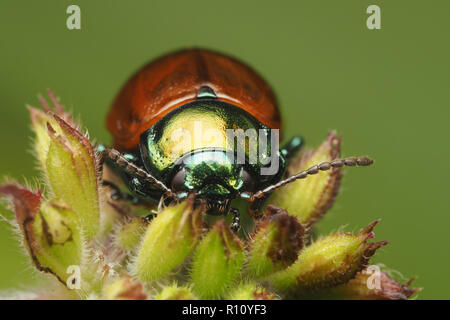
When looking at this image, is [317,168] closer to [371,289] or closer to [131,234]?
[371,289]

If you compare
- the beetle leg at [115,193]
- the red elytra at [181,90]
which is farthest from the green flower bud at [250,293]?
the red elytra at [181,90]

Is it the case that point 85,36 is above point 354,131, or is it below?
above

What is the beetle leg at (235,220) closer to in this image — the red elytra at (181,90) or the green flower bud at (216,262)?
the green flower bud at (216,262)

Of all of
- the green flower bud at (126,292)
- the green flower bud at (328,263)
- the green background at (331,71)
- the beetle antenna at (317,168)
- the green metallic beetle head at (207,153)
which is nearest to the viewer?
the green flower bud at (126,292)

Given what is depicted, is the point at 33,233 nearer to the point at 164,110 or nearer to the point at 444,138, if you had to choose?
the point at 164,110

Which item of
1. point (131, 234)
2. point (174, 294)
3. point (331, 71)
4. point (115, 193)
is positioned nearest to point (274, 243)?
point (174, 294)
